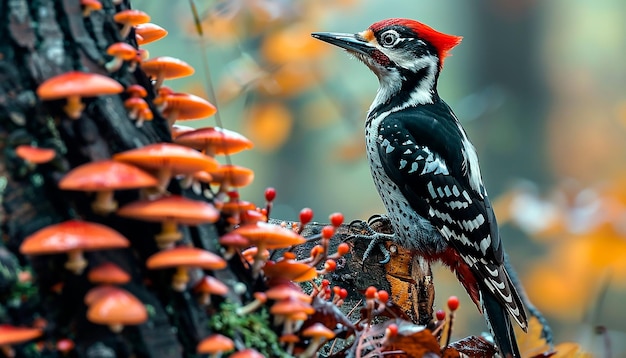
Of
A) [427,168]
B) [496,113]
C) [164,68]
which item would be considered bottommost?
[496,113]

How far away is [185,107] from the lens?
5.20ft

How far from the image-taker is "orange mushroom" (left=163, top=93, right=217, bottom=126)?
1.55 meters

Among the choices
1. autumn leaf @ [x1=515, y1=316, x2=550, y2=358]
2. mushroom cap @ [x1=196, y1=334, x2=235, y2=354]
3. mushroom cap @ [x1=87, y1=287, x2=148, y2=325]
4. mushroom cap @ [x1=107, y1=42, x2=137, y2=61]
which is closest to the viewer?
mushroom cap @ [x1=87, y1=287, x2=148, y2=325]

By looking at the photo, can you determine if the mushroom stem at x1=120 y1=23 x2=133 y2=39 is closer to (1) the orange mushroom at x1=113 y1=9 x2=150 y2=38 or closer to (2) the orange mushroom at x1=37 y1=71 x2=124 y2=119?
(1) the orange mushroom at x1=113 y1=9 x2=150 y2=38

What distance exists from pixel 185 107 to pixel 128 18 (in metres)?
0.23

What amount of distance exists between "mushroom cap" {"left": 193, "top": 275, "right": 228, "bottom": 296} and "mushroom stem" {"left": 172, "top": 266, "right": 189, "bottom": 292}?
30 mm

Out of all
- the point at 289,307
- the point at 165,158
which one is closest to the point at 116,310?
the point at 165,158

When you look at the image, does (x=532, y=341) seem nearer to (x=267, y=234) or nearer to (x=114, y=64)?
(x=267, y=234)

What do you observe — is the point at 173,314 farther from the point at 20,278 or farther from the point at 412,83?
the point at 412,83

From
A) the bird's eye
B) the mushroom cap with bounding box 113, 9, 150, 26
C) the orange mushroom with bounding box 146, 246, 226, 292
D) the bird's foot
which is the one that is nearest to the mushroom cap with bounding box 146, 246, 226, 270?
the orange mushroom with bounding box 146, 246, 226, 292

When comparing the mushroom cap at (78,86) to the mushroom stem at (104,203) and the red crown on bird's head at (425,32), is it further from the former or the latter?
the red crown on bird's head at (425,32)

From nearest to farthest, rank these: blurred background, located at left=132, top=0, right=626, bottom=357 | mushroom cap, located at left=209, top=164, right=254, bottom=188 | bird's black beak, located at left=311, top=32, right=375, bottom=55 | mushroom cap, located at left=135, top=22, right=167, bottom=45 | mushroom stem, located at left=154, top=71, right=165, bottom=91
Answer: mushroom cap, located at left=209, top=164, right=254, bottom=188
mushroom stem, located at left=154, top=71, right=165, bottom=91
mushroom cap, located at left=135, top=22, right=167, bottom=45
bird's black beak, located at left=311, top=32, right=375, bottom=55
blurred background, located at left=132, top=0, right=626, bottom=357

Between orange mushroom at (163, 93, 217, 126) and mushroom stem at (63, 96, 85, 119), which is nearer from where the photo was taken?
mushroom stem at (63, 96, 85, 119)

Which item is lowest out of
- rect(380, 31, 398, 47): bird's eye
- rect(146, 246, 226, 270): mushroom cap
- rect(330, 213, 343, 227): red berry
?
rect(330, 213, 343, 227): red berry
